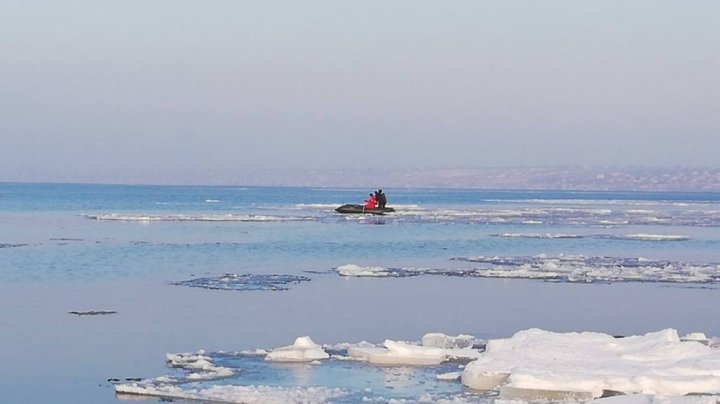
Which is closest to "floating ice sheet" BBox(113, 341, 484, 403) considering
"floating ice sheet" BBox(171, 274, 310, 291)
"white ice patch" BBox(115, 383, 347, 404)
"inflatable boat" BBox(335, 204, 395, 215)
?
"white ice patch" BBox(115, 383, 347, 404)

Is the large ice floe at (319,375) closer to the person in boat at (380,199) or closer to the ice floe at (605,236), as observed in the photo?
the ice floe at (605,236)

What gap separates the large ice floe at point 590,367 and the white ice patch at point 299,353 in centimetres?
156

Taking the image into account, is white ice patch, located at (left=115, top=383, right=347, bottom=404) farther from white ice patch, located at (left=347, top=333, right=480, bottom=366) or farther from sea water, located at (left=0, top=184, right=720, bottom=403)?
white ice patch, located at (left=347, top=333, right=480, bottom=366)

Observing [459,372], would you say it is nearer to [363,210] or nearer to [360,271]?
[360,271]

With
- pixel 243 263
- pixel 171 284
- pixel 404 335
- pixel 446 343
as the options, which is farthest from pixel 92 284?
pixel 446 343

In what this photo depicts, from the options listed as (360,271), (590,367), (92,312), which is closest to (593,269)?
(360,271)

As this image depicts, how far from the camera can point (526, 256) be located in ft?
85.6

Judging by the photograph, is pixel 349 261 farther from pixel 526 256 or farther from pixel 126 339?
pixel 126 339

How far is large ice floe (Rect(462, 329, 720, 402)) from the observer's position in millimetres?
9273

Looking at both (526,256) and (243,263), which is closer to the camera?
(243,263)

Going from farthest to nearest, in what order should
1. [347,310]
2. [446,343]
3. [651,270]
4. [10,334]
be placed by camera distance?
[651,270] → [347,310] → [10,334] → [446,343]

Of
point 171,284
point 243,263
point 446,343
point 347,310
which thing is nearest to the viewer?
point 446,343

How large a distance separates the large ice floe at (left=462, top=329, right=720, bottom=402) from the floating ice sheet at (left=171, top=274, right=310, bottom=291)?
729 cm

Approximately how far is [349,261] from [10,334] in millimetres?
→ 12493
